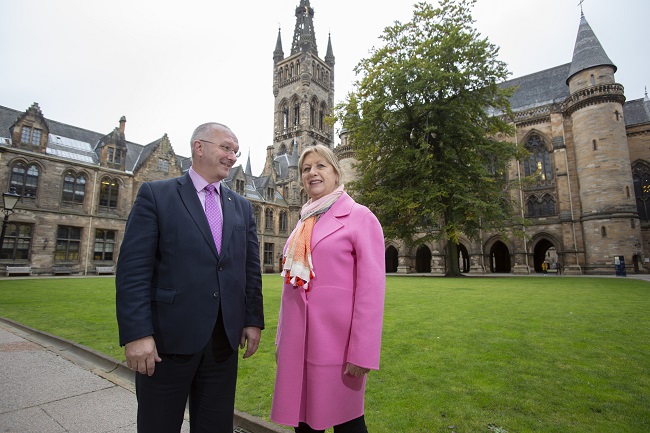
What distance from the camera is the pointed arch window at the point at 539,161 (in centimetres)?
2952

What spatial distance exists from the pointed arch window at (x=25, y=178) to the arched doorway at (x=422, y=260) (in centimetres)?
3253

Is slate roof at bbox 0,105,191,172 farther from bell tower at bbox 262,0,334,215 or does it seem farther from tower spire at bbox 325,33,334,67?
tower spire at bbox 325,33,334,67

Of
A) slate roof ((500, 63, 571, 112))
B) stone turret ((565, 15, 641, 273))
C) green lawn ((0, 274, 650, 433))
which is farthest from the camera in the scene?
slate roof ((500, 63, 571, 112))

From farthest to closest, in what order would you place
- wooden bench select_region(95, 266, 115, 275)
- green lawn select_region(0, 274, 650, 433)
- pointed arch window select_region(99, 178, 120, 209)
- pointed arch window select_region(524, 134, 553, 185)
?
1. pointed arch window select_region(524, 134, 553, 185)
2. pointed arch window select_region(99, 178, 120, 209)
3. wooden bench select_region(95, 266, 115, 275)
4. green lawn select_region(0, 274, 650, 433)

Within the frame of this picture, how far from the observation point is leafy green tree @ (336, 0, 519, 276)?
18609 millimetres

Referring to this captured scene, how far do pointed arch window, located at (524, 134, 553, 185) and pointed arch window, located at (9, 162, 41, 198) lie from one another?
3887cm

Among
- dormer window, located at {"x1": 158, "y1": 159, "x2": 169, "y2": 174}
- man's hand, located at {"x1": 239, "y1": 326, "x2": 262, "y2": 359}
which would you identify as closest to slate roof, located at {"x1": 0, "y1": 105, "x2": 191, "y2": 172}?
dormer window, located at {"x1": 158, "y1": 159, "x2": 169, "y2": 174}

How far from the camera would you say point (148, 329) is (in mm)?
1739

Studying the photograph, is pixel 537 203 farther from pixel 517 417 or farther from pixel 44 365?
pixel 44 365

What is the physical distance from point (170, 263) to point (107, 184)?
1181 inches

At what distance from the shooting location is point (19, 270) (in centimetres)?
2144

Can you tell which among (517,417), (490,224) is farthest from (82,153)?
(517,417)

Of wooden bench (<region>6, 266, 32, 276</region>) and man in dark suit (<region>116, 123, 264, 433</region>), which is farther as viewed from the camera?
wooden bench (<region>6, 266, 32, 276</region>)

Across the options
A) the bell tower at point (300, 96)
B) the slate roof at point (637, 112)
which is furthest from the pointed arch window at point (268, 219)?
the slate roof at point (637, 112)
